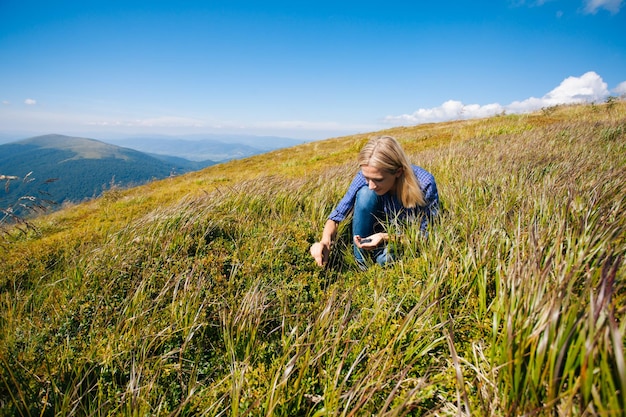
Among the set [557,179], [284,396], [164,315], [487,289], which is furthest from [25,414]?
[557,179]

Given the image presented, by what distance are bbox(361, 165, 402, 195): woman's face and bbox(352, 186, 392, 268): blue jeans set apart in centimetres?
12

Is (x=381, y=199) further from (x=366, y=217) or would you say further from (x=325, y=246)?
(x=325, y=246)

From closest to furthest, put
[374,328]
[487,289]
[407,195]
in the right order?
[374,328]
[487,289]
[407,195]

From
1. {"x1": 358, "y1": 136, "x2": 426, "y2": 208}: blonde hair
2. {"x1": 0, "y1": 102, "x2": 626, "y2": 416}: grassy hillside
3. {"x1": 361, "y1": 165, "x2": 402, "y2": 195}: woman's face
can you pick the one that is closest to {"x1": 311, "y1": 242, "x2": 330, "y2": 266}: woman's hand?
{"x1": 0, "y1": 102, "x2": 626, "y2": 416}: grassy hillside

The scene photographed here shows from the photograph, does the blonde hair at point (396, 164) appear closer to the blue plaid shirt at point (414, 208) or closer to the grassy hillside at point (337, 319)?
the blue plaid shirt at point (414, 208)

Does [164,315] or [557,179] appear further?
[557,179]

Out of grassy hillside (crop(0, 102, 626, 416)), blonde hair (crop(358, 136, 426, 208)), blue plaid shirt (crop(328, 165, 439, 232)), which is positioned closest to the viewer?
grassy hillside (crop(0, 102, 626, 416))

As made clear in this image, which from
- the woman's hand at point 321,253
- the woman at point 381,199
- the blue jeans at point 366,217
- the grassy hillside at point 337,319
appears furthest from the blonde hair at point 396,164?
the woman's hand at point 321,253

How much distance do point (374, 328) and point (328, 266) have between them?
Result: 164 centimetres

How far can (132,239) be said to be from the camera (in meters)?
3.71

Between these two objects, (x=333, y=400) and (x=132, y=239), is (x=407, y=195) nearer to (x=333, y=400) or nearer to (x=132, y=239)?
(x=333, y=400)

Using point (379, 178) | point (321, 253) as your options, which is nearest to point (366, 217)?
point (379, 178)

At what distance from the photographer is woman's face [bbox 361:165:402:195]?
328cm

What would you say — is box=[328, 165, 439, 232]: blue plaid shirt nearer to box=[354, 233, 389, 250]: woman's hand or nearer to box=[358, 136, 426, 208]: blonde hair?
box=[358, 136, 426, 208]: blonde hair
